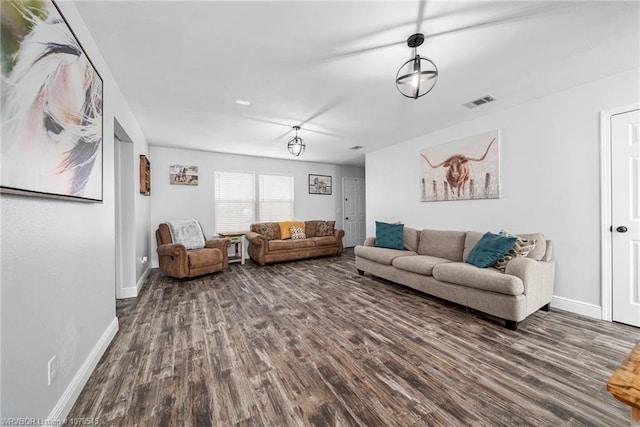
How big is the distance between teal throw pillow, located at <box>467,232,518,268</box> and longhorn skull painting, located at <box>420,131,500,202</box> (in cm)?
90

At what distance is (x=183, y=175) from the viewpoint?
5230mm

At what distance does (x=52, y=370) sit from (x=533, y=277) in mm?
3767

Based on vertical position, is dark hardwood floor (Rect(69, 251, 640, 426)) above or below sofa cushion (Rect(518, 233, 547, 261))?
below

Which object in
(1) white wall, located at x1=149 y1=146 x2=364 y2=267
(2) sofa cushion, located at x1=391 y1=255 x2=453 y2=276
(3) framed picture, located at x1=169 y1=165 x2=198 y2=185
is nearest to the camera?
(2) sofa cushion, located at x1=391 y1=255 x2=453 y2=276

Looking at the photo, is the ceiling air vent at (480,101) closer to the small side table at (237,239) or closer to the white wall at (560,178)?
the white wall at (560,178)

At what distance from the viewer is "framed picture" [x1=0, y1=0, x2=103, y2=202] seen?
3.09 feet

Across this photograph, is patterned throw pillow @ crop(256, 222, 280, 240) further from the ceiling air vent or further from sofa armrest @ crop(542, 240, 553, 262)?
sofa armrest @ crop(542, 240, 553, 262)

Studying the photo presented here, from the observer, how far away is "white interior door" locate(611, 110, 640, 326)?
2.37 m

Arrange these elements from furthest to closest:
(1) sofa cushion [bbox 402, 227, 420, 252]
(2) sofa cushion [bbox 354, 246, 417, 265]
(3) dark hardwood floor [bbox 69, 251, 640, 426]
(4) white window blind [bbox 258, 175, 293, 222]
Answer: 1. (4) white window blind [bbox 258, 175, 293, 222]
2. (1) sofa cushion [bbox 402, 227, 420, 252]
3. (2) sofa cushion [bbox 354, 246, 417, 265]
4. (3) dark hardwood floor [bbox 69, 251, 640, 426]

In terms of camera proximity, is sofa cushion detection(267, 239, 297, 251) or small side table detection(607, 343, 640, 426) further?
sofa cushion detection(267, 239, 297, 251)

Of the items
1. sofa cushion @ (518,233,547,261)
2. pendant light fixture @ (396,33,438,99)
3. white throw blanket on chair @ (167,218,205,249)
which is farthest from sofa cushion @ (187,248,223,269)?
sofa cushion @ (518,233,547,261)

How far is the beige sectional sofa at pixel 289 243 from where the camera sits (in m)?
5.11

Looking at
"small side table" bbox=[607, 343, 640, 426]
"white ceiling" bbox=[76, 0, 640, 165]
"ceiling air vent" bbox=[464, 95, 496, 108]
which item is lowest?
"small side table" bbox=[607, 343, 640, 426]

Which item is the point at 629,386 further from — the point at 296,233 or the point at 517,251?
the point at 296,233
